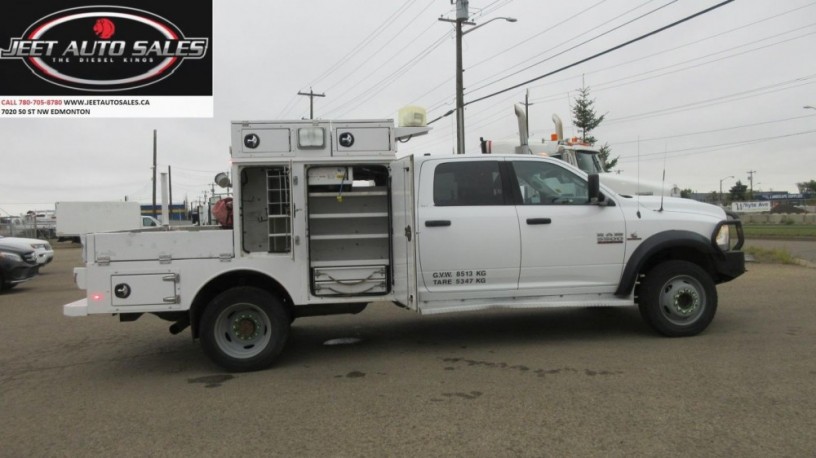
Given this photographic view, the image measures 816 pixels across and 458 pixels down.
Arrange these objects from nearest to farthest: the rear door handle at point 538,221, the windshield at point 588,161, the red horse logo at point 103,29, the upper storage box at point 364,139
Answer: the upper storage box at point 364,139
the rear door handle at point 538,221
the red horse logo at point 103,29
the windshield at point 588,161

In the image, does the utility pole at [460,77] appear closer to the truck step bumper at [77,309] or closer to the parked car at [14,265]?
the parked car at [14,265]

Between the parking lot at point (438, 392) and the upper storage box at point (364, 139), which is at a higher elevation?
the upper storage box at point (364, 139)

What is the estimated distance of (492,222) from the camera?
19.8ft

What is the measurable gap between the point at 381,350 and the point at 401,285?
3.29 ft

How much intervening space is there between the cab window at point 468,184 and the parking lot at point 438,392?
1.63 meters

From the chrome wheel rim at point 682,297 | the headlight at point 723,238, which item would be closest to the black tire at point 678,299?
the chrome wheel rim at point 682,297

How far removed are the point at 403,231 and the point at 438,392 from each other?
1635mm

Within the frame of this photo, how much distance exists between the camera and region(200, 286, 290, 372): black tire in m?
5.49

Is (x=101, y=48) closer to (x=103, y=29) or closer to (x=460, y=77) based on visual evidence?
(x=103, y=29)

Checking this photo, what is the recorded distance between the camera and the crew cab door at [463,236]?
598cm

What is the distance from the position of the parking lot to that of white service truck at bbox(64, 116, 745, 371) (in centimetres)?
53

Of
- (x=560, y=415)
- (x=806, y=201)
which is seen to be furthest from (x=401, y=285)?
(x=806, y=201)

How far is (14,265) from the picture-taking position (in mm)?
12195

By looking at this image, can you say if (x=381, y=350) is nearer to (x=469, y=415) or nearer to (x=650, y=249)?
(x=469, y=415)
